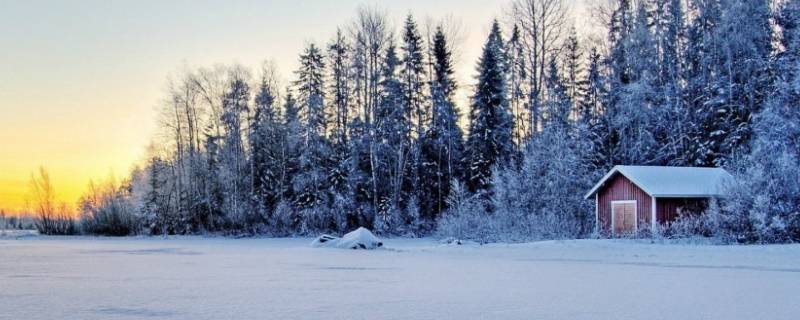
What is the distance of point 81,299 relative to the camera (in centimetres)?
953

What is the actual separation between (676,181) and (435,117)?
61.0ft

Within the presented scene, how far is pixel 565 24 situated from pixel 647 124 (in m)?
7.67

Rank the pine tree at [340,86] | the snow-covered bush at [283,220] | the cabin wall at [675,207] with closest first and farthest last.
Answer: the cabin wall at [675,207]
the snow-covered bush at [283,220]
the pine tree at [340,86]

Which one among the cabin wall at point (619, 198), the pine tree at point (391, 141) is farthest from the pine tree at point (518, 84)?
the cabin wall at point (619, 198)

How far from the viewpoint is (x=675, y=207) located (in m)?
29.5

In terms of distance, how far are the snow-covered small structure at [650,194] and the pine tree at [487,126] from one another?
37.7 feet

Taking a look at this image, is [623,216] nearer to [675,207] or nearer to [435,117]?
[675,207]

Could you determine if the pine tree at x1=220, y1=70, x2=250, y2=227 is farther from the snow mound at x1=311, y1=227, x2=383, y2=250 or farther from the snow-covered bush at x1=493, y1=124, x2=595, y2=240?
the snow mound at x1=311, y1=227, x2=383, y2=250

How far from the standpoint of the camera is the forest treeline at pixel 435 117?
135ft

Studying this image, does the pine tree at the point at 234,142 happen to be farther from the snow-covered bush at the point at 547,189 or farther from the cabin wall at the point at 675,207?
the cabin wall at the point at 675,207

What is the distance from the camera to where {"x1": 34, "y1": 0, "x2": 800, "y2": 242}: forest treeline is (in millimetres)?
41219

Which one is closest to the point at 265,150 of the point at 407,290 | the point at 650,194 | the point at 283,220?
the point at 283,220

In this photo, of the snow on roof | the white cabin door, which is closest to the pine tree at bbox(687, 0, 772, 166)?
the snow on roof

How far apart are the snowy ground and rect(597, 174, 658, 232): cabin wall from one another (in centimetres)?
1103
